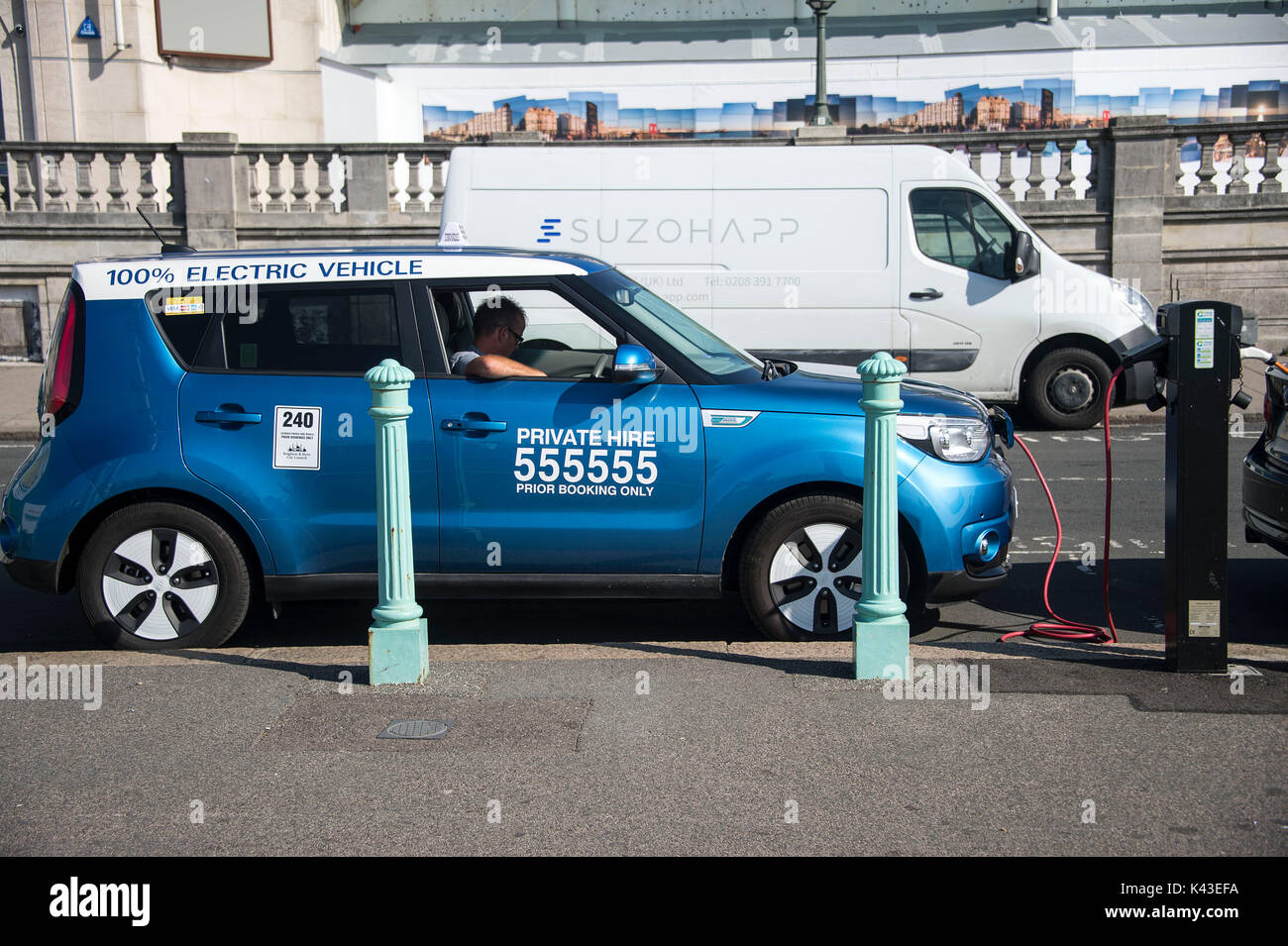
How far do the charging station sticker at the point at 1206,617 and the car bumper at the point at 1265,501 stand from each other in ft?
3.89

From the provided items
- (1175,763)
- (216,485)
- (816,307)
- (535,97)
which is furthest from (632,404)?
(535,97)

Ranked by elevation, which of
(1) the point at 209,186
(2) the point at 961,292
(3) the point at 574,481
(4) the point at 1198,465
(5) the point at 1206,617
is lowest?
(5) the point at 1206,617

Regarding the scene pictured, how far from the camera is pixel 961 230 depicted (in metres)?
12.6

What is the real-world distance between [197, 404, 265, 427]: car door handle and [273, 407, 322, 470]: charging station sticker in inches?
4.5

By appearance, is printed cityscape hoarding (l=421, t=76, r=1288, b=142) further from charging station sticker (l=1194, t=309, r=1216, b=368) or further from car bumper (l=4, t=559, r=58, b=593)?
charging station sticker (l=1194, t=309, r=1216, b=368)

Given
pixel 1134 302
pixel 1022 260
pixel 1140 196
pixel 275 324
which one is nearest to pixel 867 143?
pixel 1140 196

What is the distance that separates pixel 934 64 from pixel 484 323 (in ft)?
74.3

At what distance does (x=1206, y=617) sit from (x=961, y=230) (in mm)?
8180

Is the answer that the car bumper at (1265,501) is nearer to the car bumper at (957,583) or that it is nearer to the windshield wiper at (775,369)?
the car bumper at (957,583)

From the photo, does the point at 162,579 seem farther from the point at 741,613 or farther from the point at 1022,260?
the point at 1022,260

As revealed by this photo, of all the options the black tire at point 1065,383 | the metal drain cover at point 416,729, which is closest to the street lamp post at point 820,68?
the black tire at point 1065,383

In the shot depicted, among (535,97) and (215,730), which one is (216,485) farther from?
(535,97)

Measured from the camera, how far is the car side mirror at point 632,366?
17.9 ft

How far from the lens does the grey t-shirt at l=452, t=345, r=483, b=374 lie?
5.78 m
